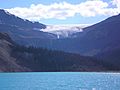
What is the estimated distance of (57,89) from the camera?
4491 inches

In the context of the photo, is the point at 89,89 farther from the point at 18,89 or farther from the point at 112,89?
the point at 18,89

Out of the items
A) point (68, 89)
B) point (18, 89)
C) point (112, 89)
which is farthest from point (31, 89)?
point (112, 89)

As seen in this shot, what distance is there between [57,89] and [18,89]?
39.6 feet

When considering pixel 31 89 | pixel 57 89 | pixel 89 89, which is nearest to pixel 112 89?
pixel 89 89

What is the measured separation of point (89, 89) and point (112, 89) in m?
7.07

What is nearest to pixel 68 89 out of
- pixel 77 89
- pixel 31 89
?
pixel 77 89

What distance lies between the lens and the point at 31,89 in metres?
114

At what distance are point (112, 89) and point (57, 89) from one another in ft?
54.9

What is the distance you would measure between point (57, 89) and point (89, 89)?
9.80m

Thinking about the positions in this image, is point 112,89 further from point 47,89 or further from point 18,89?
point 18,89

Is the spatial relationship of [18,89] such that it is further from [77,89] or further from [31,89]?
[77,89]

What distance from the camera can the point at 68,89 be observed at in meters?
116

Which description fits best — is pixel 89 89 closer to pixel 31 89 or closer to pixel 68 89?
pixel 68 89

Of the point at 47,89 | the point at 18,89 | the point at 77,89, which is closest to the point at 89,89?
the point at 77,89
